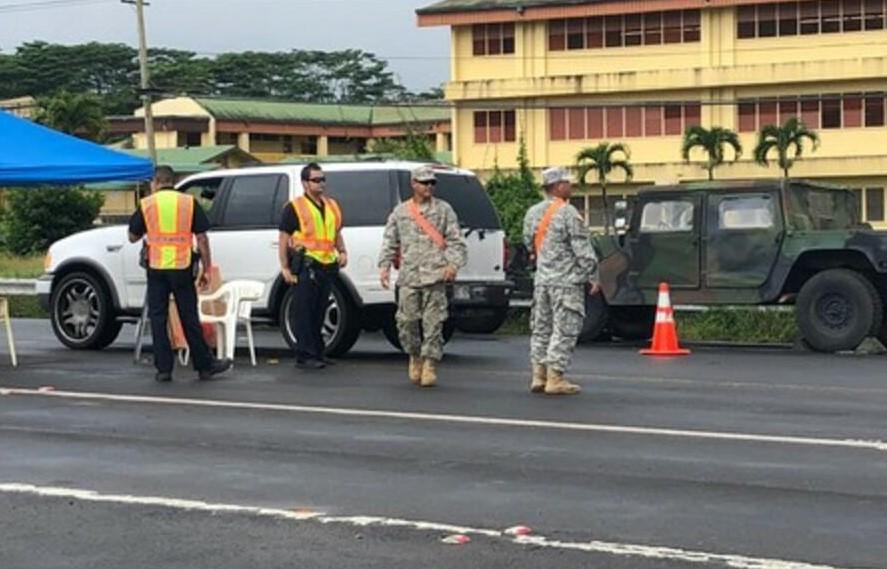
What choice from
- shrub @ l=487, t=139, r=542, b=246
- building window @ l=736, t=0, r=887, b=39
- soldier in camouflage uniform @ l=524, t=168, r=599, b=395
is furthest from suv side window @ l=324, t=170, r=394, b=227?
building window @ l=736, t=0, r=887, b=39

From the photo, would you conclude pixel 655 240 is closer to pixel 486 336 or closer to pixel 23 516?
pixel 486 336

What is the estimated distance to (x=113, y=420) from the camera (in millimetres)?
10438

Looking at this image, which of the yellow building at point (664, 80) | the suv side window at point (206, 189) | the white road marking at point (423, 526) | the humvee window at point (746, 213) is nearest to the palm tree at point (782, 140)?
the yellow building at point (664, 80)

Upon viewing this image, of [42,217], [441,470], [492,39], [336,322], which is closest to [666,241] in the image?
[336,322]

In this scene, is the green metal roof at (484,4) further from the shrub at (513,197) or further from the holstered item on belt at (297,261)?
the holstered item on belt at (297,261)

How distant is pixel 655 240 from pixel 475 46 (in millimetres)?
43959

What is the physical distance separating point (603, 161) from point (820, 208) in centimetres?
3672

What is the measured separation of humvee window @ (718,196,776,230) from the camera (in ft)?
54.5

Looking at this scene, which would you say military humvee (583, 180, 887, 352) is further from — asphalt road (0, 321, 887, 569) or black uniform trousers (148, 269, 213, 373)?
black uniform trousers (148, 269, 213, 373)

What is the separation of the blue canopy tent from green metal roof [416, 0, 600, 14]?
1740 inches

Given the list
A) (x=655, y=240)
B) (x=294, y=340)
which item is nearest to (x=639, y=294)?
(x=655, y=240)

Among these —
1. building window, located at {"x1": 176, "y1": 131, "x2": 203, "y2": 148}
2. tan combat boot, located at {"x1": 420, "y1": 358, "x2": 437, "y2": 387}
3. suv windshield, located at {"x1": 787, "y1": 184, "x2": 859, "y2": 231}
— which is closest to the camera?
tan combat boot, located at {"x1": 420, "y1": 358, "x2": 437, "y2": 387}

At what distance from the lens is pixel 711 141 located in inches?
2012

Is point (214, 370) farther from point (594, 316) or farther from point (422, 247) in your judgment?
point (594, 316)
